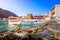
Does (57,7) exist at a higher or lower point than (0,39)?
higher

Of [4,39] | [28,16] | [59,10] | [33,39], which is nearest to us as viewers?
[4,39]

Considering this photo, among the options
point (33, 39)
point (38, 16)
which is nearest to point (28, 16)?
point (38, 16)

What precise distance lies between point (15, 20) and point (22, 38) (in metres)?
27.1

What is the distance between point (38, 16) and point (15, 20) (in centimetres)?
1345

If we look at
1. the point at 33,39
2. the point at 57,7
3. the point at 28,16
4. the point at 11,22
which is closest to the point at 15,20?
the point at 11,22

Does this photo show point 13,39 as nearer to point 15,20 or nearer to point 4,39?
point 4,39

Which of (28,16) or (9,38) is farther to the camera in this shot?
(28,16)

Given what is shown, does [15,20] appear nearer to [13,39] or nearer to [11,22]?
[11,22]

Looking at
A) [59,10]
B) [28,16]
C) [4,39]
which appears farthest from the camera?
[28,16]

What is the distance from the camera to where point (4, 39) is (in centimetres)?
418

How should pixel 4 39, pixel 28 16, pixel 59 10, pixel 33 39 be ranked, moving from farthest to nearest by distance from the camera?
1. pixel 28 16
2. pixel 59 10
3. pixel 33 39
4. pixel 4 39

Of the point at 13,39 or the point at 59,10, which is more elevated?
the point at 59,10

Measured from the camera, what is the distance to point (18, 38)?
168 inches

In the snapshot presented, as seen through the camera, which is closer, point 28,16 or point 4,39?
point 4,39
